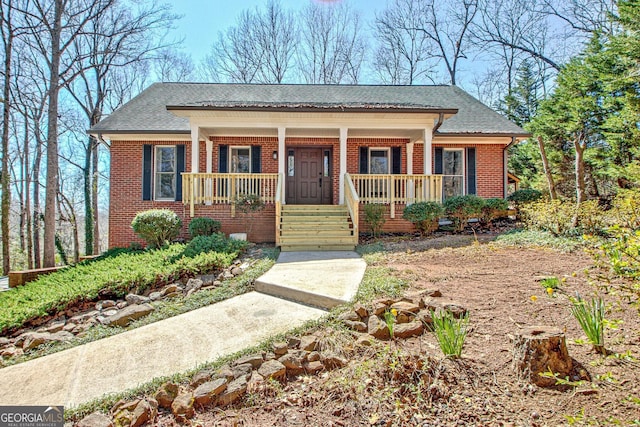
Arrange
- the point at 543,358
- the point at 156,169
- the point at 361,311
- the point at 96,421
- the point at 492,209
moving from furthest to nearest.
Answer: the point at 156,169 < the point at 492,209 < the point at 361,311 < the point at 96,421 < the point at 543,358

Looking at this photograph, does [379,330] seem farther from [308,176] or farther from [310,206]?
[308,176]

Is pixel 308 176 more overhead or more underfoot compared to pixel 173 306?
more overhead

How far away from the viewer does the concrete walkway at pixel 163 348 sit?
294 centimetres

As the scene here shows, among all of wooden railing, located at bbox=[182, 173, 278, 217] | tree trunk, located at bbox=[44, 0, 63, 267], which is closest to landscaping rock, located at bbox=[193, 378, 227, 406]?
wooden railing, located at bbox=[182, 173, 278, 217]

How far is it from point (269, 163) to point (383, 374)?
9.31m

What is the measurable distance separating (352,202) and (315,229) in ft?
4.09

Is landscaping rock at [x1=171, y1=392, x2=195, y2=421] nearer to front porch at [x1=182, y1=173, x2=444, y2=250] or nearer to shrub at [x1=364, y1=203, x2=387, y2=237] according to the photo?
front porch at [x1=182, y1=173, x2=444, y2=250]

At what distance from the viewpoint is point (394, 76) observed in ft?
71.7

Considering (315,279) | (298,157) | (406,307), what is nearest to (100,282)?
(315,279)

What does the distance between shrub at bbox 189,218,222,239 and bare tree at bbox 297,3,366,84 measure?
51.2 ft

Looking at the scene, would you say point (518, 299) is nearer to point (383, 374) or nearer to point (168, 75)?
point (383, 374)

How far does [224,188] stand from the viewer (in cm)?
938

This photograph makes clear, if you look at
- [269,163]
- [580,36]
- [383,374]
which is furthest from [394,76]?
[383,374]

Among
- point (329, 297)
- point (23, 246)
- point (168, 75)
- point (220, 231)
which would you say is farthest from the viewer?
point (168, 75)
